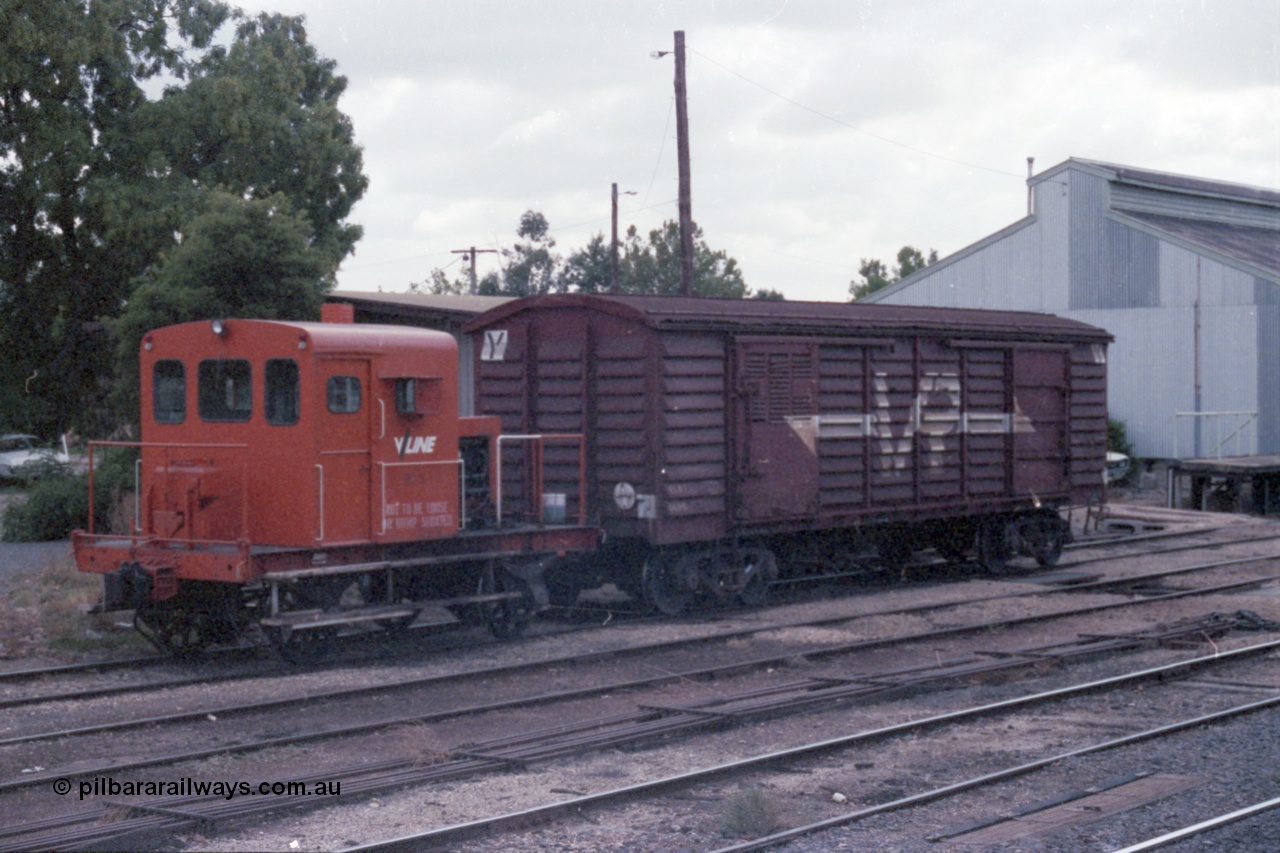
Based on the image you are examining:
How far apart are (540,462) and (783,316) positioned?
3.39 meters

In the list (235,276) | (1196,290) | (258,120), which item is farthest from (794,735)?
(1196,290)

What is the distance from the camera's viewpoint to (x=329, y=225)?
31703 mm

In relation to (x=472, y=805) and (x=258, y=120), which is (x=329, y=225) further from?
(x=472, y=805)

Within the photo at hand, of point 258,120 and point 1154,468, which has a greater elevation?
point 258,120

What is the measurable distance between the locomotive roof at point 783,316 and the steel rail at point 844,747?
5530 mm

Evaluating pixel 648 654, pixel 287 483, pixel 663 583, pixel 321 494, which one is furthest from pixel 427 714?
pixel 663 583

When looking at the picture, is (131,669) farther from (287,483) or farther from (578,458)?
(578,458)

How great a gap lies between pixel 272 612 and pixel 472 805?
14.4 ft

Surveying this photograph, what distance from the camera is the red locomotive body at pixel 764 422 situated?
1419cm

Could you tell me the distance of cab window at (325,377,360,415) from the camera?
11.5 m

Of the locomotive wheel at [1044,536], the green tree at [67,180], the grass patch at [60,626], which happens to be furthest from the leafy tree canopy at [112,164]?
the locomotive wheel at [1044,536]

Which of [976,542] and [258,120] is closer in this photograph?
[976,542]

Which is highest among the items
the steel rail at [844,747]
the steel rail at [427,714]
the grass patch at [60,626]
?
the grass patch at [60,626]

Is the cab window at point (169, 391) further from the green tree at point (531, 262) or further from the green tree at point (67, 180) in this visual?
the green tree at point (531, 262)
